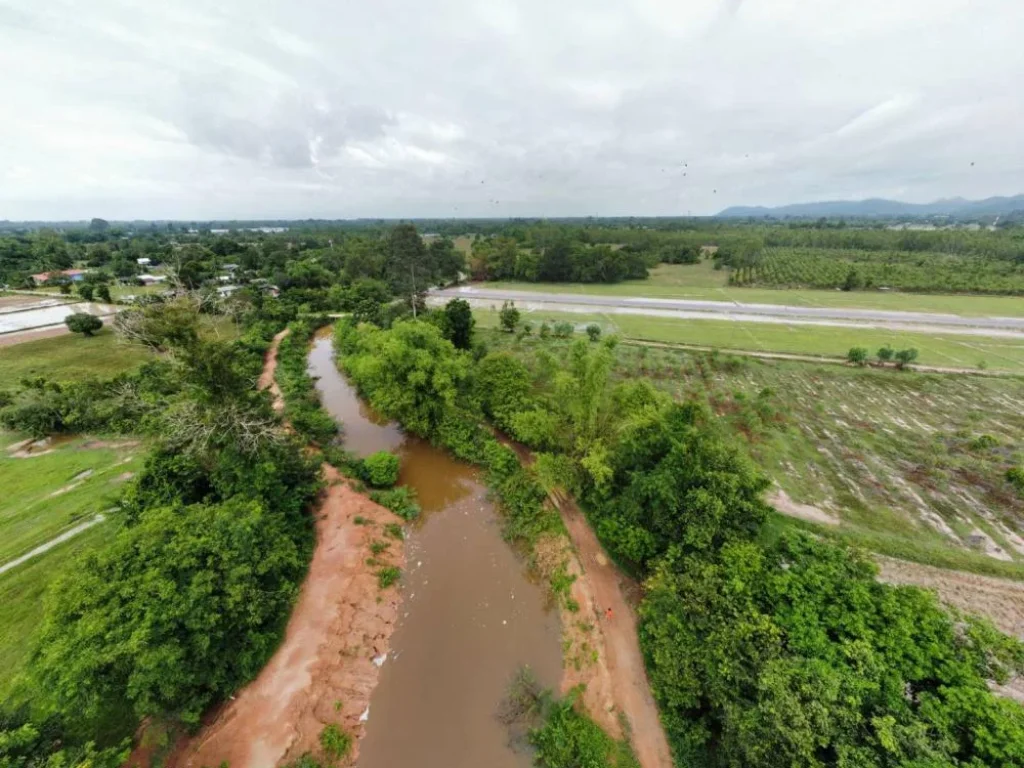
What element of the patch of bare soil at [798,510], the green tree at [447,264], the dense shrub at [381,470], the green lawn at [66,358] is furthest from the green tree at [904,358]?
the green lawn at [66,358]

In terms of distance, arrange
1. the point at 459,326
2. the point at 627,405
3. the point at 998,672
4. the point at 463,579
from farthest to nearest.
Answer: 1. the point at 459,326
2. the point at 627,405
3. the point at 463,579
4. the point at 998,672

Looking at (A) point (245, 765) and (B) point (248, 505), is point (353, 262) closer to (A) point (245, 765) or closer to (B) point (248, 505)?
(B) point (248, 505)

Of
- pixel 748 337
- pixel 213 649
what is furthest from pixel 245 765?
pixel 748 337

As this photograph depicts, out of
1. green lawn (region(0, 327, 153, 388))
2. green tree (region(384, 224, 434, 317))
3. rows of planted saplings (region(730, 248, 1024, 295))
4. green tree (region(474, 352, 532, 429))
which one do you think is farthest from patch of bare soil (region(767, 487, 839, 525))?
rows of planted saplings (region(730, 248, 1024, 295))

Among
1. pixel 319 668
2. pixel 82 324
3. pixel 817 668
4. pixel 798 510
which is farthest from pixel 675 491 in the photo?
pixel 82 324

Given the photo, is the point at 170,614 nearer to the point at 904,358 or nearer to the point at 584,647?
the point at 584,647

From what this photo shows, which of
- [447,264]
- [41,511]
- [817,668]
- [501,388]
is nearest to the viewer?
[817,668]
